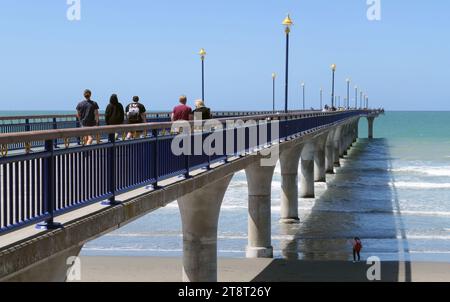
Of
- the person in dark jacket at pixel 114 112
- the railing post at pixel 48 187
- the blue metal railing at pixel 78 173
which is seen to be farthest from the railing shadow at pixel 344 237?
the railing post at pixel 48 187

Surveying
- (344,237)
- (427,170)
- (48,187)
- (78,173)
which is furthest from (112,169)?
(427,170)

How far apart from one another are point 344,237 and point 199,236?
1401 cm

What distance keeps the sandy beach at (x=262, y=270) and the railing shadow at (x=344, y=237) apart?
3 centimetres

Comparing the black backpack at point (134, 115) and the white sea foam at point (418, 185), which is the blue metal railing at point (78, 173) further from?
the white sea foam at point (418, 185)

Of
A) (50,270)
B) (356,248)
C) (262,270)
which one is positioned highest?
(50,270)

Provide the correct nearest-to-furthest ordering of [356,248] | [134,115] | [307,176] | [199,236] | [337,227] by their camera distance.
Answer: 1. [134,115]
2. [199,236]
3. [356,248]
4. [337,227]
5. [307,176]

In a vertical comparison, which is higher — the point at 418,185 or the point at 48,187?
the point at 48,187

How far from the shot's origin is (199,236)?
1953cm

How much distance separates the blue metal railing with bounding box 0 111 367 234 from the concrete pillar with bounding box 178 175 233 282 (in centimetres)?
363

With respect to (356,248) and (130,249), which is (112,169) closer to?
(356,248)

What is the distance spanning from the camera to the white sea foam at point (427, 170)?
72356mm
